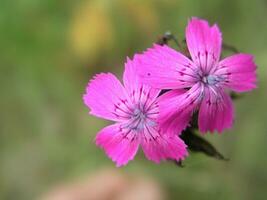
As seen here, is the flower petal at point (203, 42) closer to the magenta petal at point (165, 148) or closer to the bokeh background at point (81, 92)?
the magenta petal at point (165, 148)

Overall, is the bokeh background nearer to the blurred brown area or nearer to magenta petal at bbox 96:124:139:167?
the blurred brown area

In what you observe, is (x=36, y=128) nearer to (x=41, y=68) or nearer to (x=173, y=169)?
(x=41, y=68)

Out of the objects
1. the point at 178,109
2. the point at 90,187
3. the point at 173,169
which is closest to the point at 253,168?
the point at 173,169

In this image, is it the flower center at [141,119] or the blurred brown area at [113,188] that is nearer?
the flower center at [141,119]

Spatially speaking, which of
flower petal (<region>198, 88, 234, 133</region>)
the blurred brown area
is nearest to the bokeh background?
the blurred brown area

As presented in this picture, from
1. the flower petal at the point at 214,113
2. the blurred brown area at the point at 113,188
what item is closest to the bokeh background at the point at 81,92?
the blurred brown area at the point at 113,188

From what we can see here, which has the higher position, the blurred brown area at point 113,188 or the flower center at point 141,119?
the blurred brown area at point 113,188

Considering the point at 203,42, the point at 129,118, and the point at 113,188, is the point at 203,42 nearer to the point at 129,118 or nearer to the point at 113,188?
the point at 129,118

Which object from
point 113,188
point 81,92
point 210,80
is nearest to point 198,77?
point 210,80
